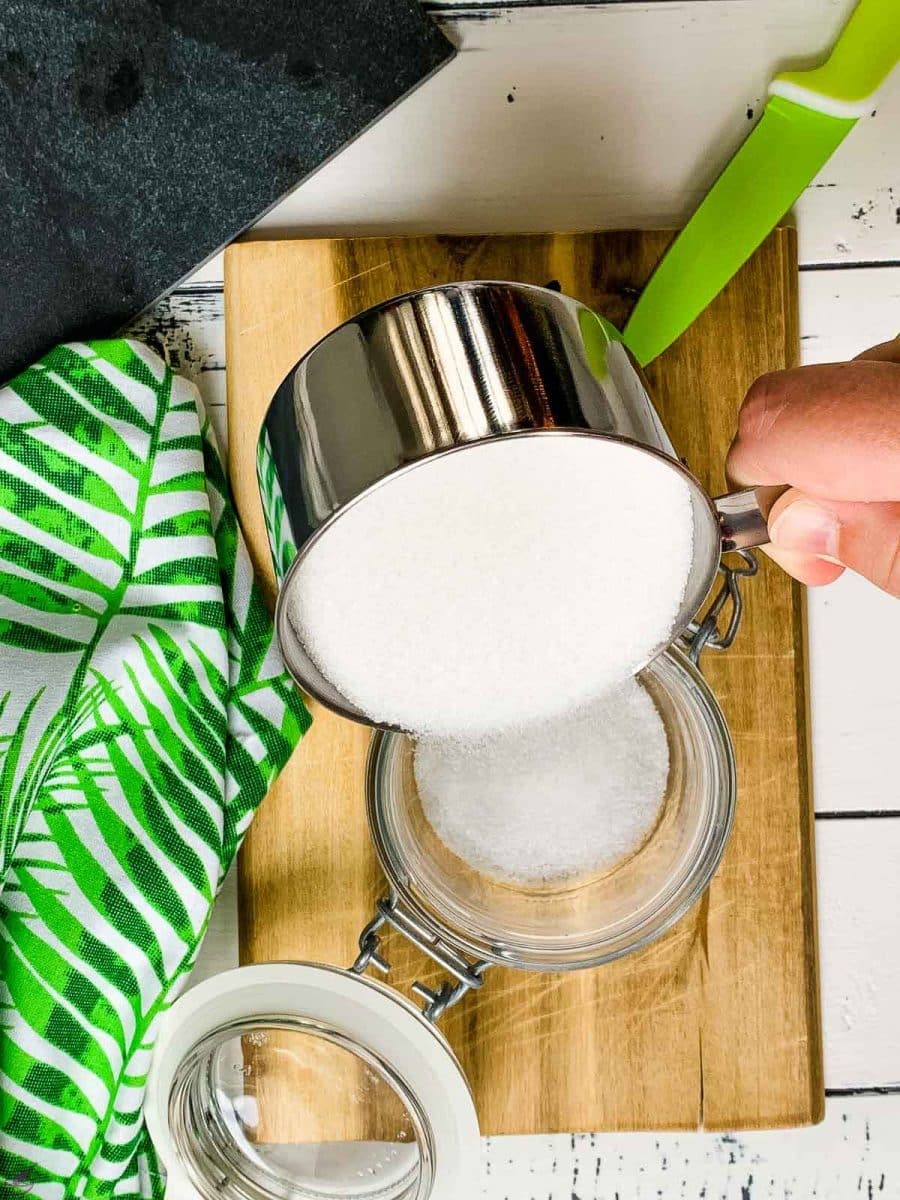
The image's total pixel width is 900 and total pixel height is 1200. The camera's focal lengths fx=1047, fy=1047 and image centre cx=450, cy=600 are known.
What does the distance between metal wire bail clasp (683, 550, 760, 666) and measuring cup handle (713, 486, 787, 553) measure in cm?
5

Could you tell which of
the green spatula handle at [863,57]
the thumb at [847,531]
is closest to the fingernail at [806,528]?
the thumb at [847,531]

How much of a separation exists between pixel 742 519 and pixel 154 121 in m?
0.35

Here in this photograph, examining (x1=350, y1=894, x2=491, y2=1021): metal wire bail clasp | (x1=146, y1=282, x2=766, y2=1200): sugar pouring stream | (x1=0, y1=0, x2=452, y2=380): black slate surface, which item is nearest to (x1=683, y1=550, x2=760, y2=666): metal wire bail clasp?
(x1=146, y1=282, x2=766, y2=1200): sugar pouring stream

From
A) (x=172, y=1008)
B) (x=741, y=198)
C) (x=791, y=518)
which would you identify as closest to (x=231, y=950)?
(x=172, y=1008)

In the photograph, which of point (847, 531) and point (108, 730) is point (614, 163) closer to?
point (847, 531)

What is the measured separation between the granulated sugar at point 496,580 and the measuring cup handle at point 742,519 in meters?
0.02

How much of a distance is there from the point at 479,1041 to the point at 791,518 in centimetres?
29

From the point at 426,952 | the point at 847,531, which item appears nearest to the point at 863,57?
the point at 847,531

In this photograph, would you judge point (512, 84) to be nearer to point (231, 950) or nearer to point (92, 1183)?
point (231, 950)

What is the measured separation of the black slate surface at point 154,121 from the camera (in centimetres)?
52

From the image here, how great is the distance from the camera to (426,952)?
480 millimetres

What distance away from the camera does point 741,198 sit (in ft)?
1.66

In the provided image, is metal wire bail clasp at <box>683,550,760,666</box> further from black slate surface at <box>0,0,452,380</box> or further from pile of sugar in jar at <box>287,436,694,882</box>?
black slate surface at <box>0,0,452,380</box>

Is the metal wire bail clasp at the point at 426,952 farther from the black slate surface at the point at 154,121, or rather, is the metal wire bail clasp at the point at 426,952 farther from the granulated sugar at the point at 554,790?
Result: the black slate surface at the point at 154,121
